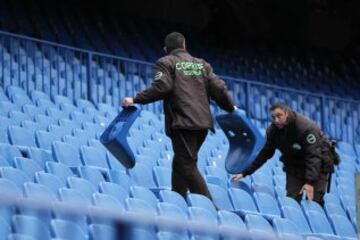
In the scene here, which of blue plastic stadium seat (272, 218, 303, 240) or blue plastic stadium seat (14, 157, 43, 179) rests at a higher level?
blue plastic stadium seat (14, 157, 43, 179)

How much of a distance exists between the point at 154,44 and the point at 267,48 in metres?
3.27

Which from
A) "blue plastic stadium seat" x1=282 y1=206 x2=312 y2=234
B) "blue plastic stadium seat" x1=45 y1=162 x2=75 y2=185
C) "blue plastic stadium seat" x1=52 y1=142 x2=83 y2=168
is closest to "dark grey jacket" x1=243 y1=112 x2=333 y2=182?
"blue plastic stadium seat" x1=282 y1=206 x2=312 y2=234

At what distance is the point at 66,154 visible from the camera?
1060 cm

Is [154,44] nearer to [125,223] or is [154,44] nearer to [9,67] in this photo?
[9,67]

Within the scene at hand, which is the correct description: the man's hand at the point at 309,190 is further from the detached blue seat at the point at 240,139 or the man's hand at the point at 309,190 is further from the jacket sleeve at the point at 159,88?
the jacket sleeve at the point at 159,88

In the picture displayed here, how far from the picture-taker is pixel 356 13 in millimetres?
22906

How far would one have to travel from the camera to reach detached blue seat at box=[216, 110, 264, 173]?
1046cm

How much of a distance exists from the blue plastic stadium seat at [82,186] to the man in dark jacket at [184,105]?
78cm

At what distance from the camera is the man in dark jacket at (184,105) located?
360 inches

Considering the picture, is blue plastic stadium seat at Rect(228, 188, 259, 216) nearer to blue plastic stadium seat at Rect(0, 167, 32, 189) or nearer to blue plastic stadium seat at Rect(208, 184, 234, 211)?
blue plastic stadium seat at Rect(208, 184, 234, 211)

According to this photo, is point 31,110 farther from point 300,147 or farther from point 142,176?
point 300,147

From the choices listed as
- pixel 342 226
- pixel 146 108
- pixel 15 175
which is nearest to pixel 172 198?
pixel 15 175

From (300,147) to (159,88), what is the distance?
84.2 inches

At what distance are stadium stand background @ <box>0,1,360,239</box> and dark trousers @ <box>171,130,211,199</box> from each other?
189 millimetres
